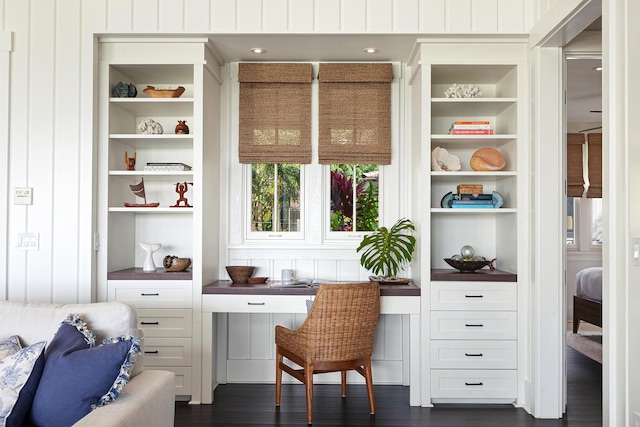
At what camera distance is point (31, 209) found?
12.0ft

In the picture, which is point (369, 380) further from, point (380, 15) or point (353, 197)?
point (380, 15)

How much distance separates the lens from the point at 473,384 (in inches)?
146

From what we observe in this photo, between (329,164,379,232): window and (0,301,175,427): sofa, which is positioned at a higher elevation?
(329,164,379,232): window

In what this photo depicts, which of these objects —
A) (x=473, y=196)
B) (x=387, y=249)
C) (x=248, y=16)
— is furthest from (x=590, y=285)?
(x=248, y=16)

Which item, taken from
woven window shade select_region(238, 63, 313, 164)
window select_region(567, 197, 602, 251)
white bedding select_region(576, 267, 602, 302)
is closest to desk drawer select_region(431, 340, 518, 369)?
woven window shade select_region(238, 63, 313, 164)

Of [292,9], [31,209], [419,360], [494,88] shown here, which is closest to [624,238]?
[419,360]

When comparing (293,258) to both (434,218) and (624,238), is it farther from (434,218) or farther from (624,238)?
(624,238)

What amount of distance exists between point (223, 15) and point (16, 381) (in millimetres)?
2597

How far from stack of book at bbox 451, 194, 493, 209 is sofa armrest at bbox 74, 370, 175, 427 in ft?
7.96

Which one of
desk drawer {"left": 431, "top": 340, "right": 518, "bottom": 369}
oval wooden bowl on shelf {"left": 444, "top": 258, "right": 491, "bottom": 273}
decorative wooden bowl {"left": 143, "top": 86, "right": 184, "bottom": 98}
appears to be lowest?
desk drawer {"left": 431, "top": 340, "right": 518, "bottom": 369}

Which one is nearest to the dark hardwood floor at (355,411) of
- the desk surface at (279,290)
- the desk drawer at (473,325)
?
the desk drawer at (473,325)

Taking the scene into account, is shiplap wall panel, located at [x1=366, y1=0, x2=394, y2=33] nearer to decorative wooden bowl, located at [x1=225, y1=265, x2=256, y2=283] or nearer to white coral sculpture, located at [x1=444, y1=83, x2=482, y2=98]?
white coral sculpture, located at [x1=444, y1=83, x2=482, y2=98]

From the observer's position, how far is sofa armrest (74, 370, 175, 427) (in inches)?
68.9

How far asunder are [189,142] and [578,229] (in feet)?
18.1
